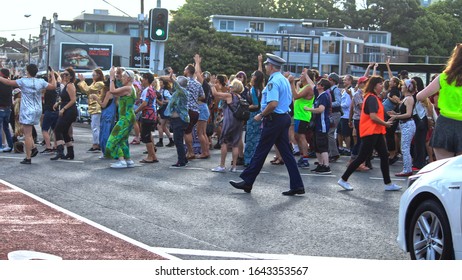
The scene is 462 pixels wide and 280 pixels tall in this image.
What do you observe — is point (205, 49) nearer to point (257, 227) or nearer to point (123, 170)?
point (123, 170)

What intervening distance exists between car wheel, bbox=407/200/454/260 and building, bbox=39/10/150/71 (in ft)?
235

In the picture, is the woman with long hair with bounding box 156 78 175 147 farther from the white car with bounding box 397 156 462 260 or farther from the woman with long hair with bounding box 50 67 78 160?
the white car with bounding box 397 156 462 260

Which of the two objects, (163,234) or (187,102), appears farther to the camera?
(187,102)

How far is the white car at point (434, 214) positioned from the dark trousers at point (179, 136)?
9183 mm

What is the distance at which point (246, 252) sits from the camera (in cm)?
810

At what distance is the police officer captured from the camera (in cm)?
1241

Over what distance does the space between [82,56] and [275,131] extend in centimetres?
8282

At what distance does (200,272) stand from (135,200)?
5038 millimetres

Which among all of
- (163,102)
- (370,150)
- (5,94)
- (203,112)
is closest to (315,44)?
(163,102)

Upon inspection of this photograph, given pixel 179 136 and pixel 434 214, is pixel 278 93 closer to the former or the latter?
pixel 179 136

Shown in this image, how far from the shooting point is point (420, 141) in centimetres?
1622

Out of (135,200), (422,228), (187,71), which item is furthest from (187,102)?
(422,228)

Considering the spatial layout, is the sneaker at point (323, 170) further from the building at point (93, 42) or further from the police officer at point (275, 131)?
the building at point (93, 42)

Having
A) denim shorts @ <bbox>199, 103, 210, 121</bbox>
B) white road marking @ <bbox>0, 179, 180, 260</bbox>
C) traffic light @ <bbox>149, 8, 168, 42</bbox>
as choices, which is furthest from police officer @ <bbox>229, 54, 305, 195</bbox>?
traffic light @ <bbox>149, 8, 168, 42</bbox>
